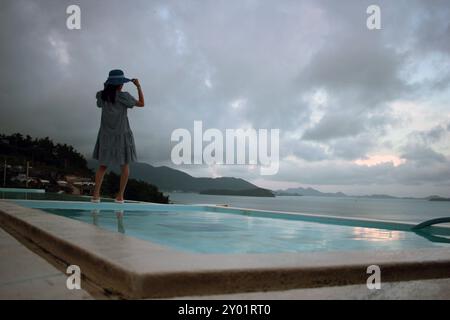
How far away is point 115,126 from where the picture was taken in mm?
6625

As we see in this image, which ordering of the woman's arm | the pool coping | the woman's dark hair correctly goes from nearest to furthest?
1. the pool coping
2. the woman's arm
3. the woman's dark hair

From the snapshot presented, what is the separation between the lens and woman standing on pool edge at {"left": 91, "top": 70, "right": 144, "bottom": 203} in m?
6.53

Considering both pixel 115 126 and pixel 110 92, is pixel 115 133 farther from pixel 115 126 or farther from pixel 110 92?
pixel 110 92

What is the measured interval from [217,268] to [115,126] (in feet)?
16.1

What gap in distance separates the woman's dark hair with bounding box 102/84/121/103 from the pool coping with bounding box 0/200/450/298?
3.74 m

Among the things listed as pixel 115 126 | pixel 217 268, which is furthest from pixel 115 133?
pixel 217 268

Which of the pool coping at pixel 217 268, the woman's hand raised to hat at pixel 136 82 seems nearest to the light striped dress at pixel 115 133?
the woman's hand raised to hat at pixel 136 82

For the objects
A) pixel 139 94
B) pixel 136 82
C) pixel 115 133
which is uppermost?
pixel 136 82

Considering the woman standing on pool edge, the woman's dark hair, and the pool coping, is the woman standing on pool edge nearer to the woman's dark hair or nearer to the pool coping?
the woman's dark hair

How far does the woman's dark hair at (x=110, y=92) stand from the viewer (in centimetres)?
650

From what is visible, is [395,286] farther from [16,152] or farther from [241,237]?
[16,152]

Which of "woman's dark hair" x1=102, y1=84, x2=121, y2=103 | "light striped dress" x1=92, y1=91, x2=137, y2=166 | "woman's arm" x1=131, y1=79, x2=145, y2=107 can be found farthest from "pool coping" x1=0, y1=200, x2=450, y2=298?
"woman's dark hair" x1=102, y1=84, x2=121, y2=103

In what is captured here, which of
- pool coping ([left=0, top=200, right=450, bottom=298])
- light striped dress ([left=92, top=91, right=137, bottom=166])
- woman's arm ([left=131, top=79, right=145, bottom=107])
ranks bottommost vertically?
pool coping ([left=0, top=200, right=450, bottom=298])
